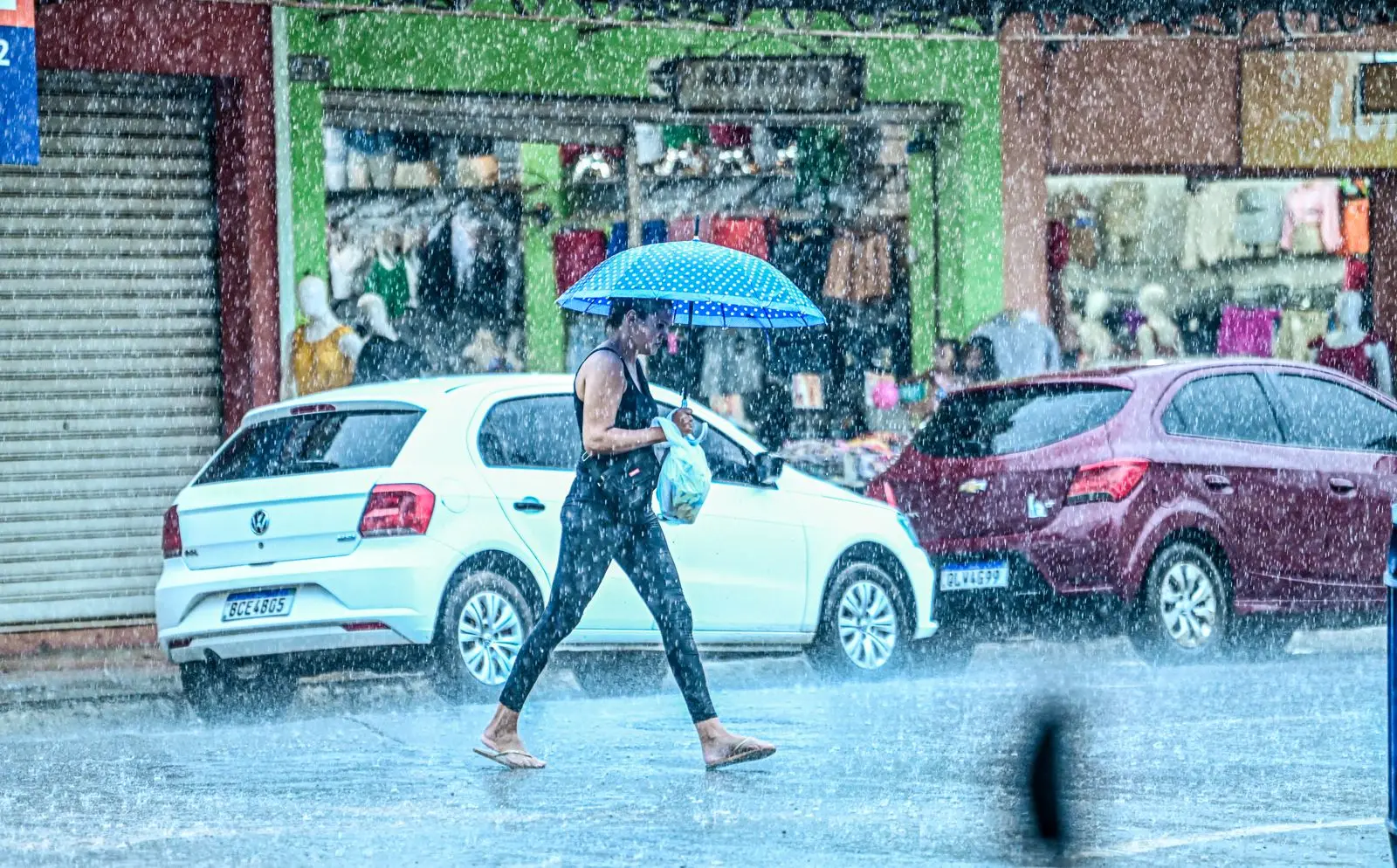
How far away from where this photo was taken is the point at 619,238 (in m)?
19.1

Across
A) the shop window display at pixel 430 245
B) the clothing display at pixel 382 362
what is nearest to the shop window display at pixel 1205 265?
the shop window display at pixel 430 245

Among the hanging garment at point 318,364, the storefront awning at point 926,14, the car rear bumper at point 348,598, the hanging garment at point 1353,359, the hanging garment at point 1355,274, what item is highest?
the storefront awning at point 926,14

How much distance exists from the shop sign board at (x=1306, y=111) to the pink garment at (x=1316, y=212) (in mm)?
306

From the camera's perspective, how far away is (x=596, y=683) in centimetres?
1338

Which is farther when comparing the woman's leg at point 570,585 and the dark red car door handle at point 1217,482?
the dark red car door handle at point 1217,482

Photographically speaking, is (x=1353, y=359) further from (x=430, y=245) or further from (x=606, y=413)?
(x=606, y=413)

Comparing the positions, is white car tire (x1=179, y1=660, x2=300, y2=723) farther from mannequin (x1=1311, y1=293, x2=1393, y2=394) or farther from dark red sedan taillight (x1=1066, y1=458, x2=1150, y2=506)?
mannequin (x1=1311, y1=293, x2=1393, y2=394)

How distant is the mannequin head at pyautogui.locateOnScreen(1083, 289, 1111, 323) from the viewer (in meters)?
21.0

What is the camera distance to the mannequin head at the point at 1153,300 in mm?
21094

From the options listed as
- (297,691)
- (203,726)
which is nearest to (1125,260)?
(297,691)

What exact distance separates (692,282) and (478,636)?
10.2ft

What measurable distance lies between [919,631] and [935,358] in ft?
19.2

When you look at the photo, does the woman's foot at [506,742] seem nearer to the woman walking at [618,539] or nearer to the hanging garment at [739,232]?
the woman walking at [618,539]

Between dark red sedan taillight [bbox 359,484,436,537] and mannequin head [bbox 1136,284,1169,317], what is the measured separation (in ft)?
35.5
